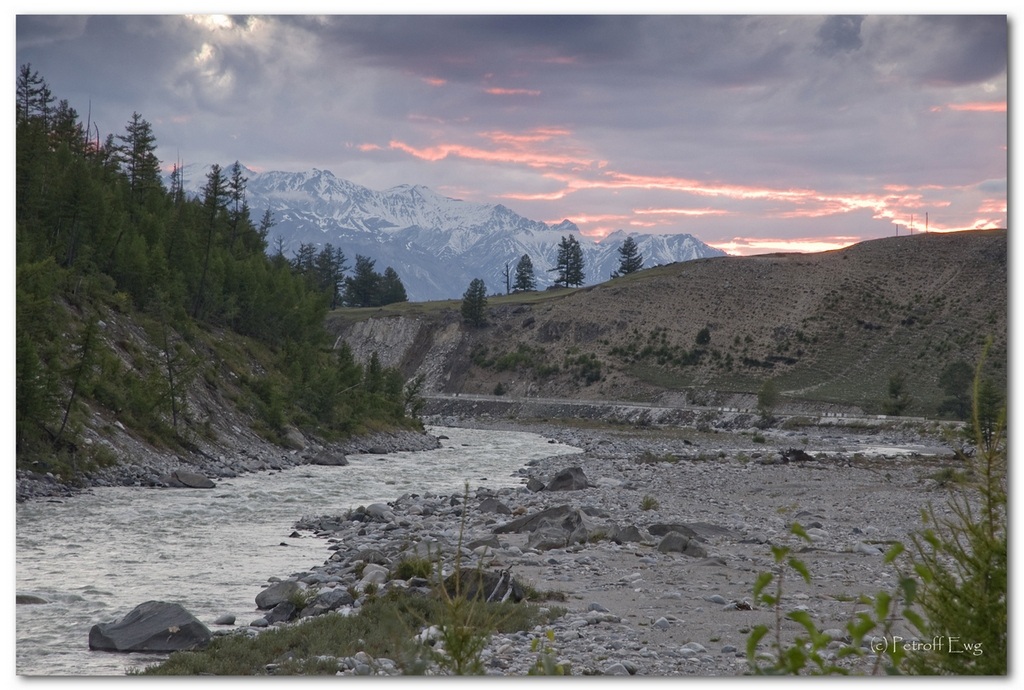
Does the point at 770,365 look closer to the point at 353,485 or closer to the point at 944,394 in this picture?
the point at 944,394

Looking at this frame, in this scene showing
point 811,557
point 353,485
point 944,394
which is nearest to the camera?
point 811,557

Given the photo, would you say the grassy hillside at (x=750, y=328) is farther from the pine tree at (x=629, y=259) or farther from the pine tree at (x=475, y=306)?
the pine tree at (x=629, y=259)

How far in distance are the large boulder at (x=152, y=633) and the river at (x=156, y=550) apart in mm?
162

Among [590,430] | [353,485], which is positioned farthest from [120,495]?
[590,430]

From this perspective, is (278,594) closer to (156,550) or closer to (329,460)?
(156,550)

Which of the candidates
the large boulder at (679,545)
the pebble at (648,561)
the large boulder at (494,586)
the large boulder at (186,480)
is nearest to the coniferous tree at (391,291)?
the pebble at (648,561)

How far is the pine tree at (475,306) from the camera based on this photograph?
131500 mm

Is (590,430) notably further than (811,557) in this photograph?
Yes

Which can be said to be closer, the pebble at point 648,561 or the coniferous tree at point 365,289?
the pebble at point 648,561

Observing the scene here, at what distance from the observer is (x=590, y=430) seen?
76812 millimetres

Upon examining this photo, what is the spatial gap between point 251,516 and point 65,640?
40.2 ft

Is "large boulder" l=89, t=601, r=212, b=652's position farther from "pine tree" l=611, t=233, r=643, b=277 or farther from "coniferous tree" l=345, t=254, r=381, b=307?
"pine tree" l=611, t=233, r=643, b=277

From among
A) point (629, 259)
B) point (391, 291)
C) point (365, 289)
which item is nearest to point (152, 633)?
point (365, 289)

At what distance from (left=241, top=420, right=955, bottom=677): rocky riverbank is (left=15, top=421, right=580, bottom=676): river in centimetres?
102
